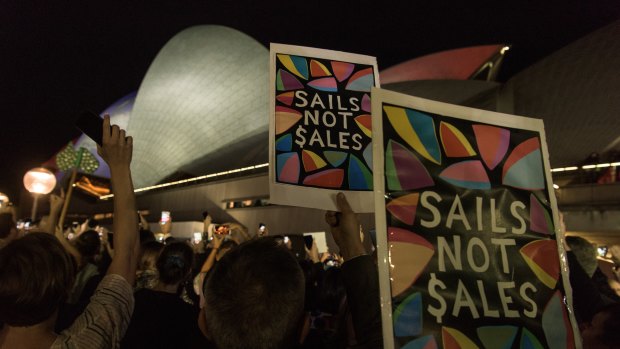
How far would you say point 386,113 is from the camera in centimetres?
135

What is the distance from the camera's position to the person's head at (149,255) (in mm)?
2434

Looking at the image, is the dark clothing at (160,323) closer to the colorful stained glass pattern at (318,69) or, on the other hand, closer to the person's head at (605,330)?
the colorful stained glass pattern at (318,69)

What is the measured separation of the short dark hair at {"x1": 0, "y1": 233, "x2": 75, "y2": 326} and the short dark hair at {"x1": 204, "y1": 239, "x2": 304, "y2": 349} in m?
0.48

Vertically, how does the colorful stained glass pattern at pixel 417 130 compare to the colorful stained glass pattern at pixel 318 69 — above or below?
below

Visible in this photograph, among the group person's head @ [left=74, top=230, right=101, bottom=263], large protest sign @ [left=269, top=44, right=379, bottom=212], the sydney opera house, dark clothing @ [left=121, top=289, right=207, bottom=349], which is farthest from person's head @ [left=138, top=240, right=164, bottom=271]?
the sydney opera house

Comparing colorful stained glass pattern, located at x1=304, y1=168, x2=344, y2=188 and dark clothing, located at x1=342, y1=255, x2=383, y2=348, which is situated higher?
colorful stained glass pattern, located at x1=304, y1=168, x2=344, y2=188

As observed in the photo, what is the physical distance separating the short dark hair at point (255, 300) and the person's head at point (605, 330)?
45.9 inches

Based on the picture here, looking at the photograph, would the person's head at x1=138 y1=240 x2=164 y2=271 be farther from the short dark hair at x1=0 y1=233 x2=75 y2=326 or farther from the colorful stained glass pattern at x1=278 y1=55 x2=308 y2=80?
the colorful stained glass pattern at x1=278 y1=55 x2=308 y2=80

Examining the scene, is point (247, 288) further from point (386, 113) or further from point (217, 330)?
point (386, 113)

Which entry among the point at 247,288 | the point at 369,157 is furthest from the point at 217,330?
the point at 369,157

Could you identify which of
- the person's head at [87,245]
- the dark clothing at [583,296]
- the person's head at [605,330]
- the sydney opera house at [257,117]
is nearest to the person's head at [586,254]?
the dark clothing at [583,296]

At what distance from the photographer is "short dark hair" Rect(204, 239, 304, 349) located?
1016mm

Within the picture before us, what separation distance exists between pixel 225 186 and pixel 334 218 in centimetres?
2241

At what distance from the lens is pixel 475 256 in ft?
4.31
